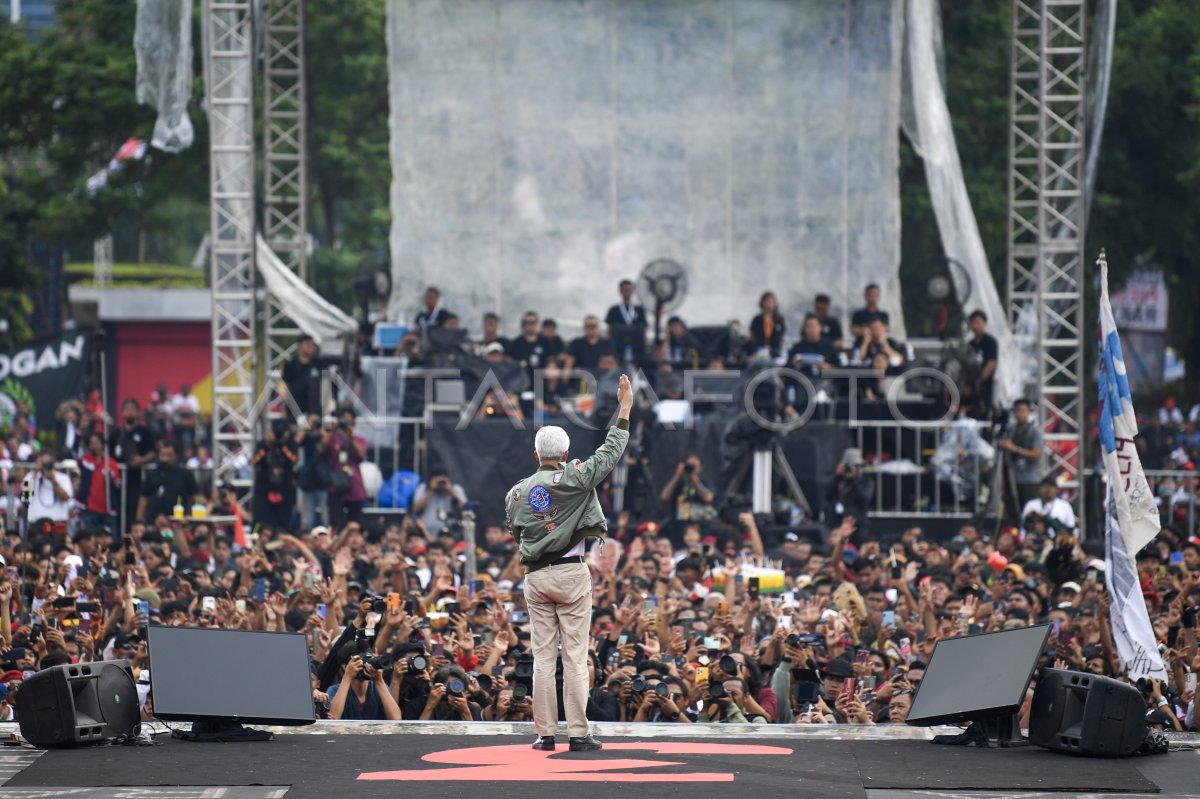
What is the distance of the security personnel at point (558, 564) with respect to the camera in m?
9.39

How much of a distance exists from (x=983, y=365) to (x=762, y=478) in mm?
→ 2818

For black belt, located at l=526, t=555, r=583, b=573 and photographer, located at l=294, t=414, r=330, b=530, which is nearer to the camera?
black belt, located at l=526, t=555, r=583, b=573

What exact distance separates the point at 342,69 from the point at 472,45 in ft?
39.5

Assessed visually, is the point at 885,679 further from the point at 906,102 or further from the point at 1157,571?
the point at 906,102

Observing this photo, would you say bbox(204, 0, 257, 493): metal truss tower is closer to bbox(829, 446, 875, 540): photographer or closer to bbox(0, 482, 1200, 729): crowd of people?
bbox(0, 482, 1200, 729): crowd of people

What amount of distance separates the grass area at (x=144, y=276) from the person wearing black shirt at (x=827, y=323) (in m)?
23.6

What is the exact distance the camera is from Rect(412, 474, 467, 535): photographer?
62.7 feet

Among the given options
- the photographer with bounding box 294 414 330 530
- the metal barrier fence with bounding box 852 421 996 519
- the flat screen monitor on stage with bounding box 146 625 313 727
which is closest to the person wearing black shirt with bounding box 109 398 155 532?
the photographer with bounding box 294 414 330 530

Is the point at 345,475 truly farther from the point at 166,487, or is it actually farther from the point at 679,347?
the point at 679,347

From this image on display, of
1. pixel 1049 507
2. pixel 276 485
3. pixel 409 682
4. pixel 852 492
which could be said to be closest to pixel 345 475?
pixel 276 485

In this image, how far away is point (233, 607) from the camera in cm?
1241

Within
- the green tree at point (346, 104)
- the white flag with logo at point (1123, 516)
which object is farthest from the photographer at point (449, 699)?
the green tree at point (346, 104)

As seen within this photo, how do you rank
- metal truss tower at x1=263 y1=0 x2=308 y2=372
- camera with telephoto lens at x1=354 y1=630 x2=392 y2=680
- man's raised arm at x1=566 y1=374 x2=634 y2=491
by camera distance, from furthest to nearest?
metal truss tower at x1=263 y1=0 x2=308 y2=372, camera with telephoto lens at x1=354 y1=630 x2=392 y2=680, man's raised arm at x1=566 y1=374 x2=634 y2=491

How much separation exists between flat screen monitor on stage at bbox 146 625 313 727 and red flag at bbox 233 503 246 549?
8977 millimetres
